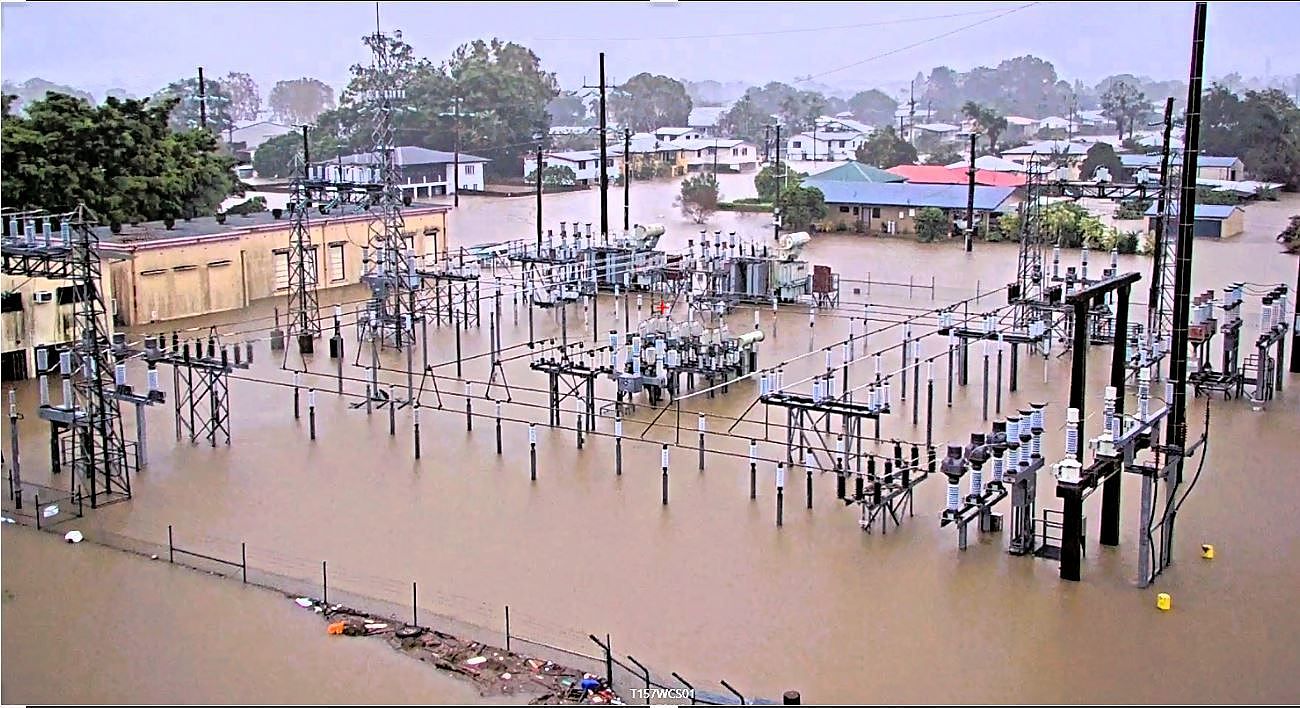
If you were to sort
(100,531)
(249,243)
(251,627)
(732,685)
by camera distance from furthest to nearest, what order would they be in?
(249,243)
(100,531)
(251,627)
(732,685)

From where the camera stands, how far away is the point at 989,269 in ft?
75.8

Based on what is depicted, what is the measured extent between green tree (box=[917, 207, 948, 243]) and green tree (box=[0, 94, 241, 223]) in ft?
42.4

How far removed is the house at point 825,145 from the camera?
154ft

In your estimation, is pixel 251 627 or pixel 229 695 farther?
pixel 251 627

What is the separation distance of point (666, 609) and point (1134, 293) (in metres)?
14.3

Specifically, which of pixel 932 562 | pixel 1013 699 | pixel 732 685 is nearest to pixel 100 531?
pixel 732 685

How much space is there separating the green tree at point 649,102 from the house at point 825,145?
8.63m

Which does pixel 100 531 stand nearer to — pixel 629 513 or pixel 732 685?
pixel 629 513

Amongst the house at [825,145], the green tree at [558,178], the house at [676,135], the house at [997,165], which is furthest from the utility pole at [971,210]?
the house at [825,145]

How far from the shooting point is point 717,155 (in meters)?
44.1

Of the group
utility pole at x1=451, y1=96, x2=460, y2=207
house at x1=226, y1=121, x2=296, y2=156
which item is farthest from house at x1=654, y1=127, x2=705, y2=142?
house at x1=226, y1=121, x2=296, y2=156

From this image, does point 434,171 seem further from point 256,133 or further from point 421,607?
point 421,607

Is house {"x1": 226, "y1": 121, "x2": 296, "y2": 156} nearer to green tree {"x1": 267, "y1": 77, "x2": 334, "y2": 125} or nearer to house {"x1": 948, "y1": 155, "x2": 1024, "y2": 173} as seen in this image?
green tree {"x1": 267, "y1": 77, "x2": 334, "y2": 125}

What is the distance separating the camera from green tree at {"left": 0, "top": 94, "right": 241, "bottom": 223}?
18.7m
